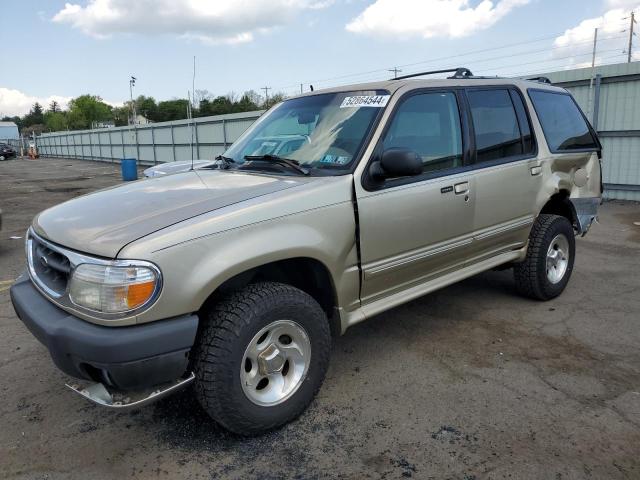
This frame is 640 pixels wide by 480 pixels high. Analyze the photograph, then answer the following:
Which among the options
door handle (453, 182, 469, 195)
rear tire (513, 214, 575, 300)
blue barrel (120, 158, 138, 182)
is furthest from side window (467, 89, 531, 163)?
blue barrel (120, 158, 138, 182)

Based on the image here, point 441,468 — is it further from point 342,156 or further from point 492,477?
point 342,156

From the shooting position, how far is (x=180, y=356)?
7.83 ft

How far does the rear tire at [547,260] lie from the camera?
4559 millimetres

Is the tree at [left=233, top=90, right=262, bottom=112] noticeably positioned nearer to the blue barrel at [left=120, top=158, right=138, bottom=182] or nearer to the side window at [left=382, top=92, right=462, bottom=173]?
the blue barrel at [left=120, top=158, right=138, bottom=182]

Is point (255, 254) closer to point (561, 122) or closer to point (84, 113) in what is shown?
point (561, 122)

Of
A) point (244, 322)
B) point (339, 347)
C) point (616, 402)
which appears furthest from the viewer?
point (339, 347)

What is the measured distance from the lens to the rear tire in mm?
4559

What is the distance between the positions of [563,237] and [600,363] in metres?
1.55

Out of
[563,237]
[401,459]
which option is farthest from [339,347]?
[563,237]

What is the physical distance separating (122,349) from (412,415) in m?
1.69

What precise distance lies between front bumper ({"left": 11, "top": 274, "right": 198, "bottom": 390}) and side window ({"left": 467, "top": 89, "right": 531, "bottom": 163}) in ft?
8.56

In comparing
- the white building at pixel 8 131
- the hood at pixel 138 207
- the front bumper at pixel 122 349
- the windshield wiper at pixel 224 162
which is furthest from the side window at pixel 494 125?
the white building at pixel 8 131

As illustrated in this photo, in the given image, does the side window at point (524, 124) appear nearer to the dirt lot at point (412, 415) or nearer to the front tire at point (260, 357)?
the dirt lot at point (412, 415)

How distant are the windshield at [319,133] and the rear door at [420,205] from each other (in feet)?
0.53
